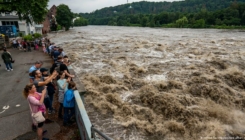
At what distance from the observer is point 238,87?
943cm

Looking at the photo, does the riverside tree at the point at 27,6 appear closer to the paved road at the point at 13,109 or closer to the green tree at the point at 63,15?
the paved road at the point at 13,109

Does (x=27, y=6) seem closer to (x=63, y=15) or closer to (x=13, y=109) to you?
(x=13, y=109)

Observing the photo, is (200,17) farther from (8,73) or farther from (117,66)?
(8,73)

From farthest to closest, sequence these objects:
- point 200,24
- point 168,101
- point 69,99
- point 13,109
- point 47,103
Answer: point 200,24 < point 168,101 < point 13,109 < point 47,103 < point 69,99

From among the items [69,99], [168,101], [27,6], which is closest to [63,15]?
[27,6]

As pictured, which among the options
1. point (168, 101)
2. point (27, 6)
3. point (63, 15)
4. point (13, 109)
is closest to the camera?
point (13, 109)

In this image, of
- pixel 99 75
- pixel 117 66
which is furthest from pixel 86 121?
pixel 117 66

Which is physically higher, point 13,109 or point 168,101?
point 13,109

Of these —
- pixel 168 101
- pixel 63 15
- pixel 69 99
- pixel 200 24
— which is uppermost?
pixel 63 15

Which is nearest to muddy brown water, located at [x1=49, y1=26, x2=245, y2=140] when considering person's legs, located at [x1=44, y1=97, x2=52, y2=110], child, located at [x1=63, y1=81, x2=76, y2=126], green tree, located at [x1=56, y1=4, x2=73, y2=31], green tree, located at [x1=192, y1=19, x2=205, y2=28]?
child, located at [x1=63, y1=81, x2=76, y2=126]

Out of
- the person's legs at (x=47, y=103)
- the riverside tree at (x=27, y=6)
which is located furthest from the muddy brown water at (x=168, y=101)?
the riverside tree at (x=27, y=6)

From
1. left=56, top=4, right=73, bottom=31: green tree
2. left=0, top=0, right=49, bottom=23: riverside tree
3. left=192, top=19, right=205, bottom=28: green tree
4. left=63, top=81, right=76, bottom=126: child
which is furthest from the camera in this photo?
left=56, top=4, right=73, bottom=31: green tree

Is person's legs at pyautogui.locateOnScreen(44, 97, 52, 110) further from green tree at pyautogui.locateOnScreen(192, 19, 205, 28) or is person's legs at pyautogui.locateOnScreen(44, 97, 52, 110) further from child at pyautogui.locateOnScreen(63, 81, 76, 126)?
green tree at pyautogui.locateOnScreen(192, 19, 205, 28)

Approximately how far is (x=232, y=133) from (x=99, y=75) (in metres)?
8.26
